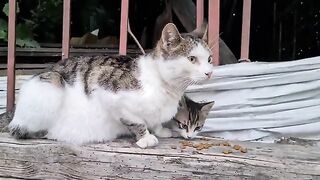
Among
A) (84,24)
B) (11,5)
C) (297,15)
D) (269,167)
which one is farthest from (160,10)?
(269,167)

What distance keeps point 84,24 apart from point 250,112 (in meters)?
1.81

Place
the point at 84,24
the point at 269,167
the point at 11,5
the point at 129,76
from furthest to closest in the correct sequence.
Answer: the point at 84,24
the point at 11,5
the point at 129,76
the point at 269,167

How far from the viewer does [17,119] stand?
203 cm

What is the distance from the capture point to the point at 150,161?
1900mm

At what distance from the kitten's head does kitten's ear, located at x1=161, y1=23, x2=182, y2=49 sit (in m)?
0.30

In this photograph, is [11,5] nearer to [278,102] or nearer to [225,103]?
[225,103]

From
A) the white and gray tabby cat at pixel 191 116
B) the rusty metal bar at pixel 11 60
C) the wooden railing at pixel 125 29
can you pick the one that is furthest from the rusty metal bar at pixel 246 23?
the rusty metal bar at pixel 11 60

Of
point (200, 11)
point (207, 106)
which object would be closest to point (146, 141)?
point (207, 106)

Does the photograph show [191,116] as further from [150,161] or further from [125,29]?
[125,29]

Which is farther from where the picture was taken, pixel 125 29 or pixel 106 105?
pixel 125 29

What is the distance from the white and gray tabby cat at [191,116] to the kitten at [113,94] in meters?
0.09

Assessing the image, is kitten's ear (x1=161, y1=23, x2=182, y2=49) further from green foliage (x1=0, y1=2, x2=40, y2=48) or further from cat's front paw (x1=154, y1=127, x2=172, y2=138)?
green foliage (x1=0, y1=2, x2=40, y2=48)

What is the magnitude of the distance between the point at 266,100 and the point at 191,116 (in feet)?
1.24

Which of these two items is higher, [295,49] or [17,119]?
[295,49]
